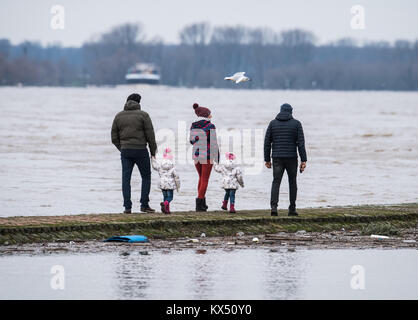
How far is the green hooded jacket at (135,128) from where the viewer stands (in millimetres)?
13977

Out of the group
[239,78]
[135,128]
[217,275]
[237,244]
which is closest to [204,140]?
[135,128]

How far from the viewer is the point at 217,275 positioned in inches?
410

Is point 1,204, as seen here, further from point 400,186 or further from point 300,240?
point 400,186

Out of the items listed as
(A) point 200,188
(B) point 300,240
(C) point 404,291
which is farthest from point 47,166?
(C) point 404,291

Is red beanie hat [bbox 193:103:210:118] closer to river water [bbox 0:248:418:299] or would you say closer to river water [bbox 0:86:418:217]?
river water [bbox 0:248:418:299]

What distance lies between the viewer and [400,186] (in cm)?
2367

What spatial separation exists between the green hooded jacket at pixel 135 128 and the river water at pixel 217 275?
8.34 ft

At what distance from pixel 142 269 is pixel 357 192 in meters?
11.8

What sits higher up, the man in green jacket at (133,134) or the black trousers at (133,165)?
the man in green jacket at (133,134)

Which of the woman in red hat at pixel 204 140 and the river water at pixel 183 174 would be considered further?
the river water at pixel 183 174

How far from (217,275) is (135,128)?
4.04 meters

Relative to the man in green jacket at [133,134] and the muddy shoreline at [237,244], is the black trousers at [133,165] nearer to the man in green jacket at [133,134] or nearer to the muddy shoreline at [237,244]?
the man in green jacket at [133,134]

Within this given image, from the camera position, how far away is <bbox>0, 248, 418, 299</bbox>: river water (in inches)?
376

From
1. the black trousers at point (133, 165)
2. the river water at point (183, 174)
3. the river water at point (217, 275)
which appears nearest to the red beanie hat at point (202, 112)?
the black trousers at point (133, 165)
